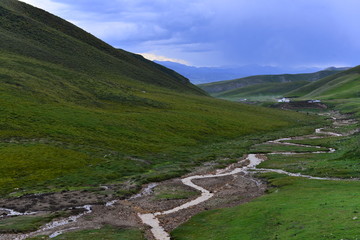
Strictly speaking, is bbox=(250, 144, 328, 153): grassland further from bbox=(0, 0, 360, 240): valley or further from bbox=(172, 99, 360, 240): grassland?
bbox=(172, 99, 360, 240): grassland

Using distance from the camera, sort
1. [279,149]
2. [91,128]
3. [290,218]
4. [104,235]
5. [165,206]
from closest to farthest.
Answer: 1. [290,218]
2. [104,235]
3. [165,206]
4. [279,149]
5. [91,128]

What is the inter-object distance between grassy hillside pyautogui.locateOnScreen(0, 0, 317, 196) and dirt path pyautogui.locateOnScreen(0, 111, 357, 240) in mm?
8453

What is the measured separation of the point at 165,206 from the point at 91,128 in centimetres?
5889

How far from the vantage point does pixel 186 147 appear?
10575 centimetres

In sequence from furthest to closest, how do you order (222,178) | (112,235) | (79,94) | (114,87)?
1. (114,87)
2. (79,94)
3. (222,178)
4. (112,235)

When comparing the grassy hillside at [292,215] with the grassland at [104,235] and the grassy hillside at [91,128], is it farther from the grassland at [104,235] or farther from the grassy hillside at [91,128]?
the grassy hillside at [91,128]

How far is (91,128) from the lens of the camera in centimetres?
10506

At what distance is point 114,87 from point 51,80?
108 feet

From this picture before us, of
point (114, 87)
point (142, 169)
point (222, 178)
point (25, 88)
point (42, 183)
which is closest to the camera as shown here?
point (42, 183)

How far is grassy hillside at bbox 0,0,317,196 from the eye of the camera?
2768 inches

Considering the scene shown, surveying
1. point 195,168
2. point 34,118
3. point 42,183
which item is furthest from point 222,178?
point 34,118

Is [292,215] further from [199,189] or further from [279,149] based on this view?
[279,149]

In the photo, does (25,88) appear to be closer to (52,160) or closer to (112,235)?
(52,160)

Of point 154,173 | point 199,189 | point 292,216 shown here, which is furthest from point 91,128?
point 292,216
